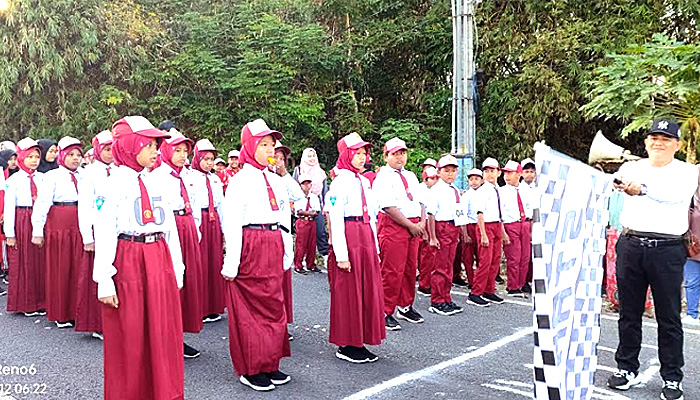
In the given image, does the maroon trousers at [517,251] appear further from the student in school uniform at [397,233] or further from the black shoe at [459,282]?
the student in school uniform at [397,233]

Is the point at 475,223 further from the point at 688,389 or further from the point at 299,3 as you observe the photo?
the point at 299,3

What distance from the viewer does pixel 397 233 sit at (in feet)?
21.6

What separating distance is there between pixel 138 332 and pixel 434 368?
260cm

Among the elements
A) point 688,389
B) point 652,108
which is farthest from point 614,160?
point 652,108

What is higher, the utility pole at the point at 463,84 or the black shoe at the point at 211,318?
the utility pole at the point at 463,84

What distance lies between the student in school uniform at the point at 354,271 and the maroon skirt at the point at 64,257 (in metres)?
3.02

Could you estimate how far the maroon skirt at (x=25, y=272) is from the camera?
7250 mm

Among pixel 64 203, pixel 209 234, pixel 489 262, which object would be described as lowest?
pixel 489 262

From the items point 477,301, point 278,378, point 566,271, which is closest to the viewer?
point 566,271

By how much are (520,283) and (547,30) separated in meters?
7.35

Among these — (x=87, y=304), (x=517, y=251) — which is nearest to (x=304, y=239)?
(x=517, y=251)

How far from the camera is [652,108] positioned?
8.34 m

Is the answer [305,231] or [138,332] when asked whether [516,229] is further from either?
[138,332]

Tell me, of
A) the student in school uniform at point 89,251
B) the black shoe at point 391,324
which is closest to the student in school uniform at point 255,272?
the student in school uniform at point 89,251
